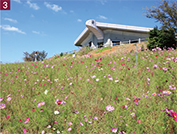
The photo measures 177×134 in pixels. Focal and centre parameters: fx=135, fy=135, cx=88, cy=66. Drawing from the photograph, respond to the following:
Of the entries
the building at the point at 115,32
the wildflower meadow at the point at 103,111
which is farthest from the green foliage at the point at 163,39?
the wildflower meadow at the point at 103,111

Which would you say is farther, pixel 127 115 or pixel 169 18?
pixel 169 18

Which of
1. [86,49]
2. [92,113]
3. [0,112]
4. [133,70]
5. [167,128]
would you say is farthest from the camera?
[86,49]

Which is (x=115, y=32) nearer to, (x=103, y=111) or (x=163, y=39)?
(x=163, y=39)

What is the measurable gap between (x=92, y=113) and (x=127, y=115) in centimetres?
69

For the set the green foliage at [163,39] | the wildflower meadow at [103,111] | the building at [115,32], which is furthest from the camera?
the building at [115,32]

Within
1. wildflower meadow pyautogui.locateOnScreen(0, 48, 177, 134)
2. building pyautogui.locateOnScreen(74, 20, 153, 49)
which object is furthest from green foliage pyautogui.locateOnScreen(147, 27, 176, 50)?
wildflower meadow pyautogui.locateOnScreen(0, 48, 177, 134)

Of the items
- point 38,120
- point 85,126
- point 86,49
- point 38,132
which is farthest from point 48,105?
point 86,49

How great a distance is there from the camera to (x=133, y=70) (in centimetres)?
444

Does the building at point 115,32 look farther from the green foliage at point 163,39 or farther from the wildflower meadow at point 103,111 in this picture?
the wildflower meadow at point 103,111

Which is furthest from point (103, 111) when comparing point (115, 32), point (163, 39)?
point (115, 32)

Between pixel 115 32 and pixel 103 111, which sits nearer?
pixel 103 111

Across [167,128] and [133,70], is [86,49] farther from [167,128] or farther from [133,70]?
[167,128]

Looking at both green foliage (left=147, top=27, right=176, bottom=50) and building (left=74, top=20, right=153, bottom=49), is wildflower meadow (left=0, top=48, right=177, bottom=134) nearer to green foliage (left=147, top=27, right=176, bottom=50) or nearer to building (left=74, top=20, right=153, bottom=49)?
green foliage (left=147, top=27, right=176, bottom=50)

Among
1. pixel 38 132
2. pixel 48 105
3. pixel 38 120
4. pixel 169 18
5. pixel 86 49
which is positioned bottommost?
pixel 38 132
